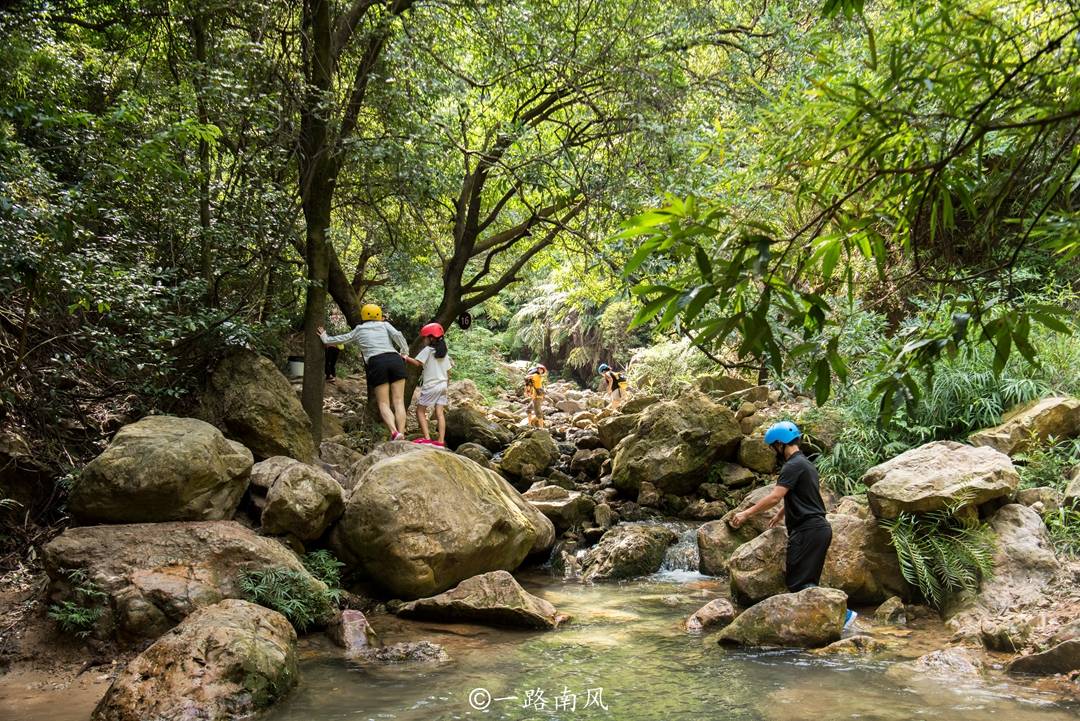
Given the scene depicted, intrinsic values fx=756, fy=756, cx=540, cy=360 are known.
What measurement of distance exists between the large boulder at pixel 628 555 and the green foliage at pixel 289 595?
349cm

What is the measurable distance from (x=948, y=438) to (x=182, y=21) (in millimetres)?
9574

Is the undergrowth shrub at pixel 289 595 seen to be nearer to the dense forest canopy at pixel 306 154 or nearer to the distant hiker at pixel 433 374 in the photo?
the dense forest canopy at pixel 306 154

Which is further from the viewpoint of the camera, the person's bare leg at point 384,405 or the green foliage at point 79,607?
the person's bare leg at point 384,405

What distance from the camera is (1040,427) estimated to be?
783 centimetres

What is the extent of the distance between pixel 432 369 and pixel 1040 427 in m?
6.89

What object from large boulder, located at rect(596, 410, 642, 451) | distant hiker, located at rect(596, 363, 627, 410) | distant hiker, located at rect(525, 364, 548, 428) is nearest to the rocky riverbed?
large boulder, located at rect(596, 410, 642, 451)

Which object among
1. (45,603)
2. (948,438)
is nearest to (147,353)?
(45,603)

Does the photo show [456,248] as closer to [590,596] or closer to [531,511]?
[531,511]

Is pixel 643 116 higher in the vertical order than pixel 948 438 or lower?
higher

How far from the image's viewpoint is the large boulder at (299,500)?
691cm

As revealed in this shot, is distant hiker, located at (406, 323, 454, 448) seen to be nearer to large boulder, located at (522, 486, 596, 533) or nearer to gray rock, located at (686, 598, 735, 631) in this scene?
large boulder, located at (522, 486, 596, 533)

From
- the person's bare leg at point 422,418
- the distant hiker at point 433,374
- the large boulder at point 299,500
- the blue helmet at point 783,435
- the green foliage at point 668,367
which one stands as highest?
the green foliage at point 668,367

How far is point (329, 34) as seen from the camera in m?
8.40

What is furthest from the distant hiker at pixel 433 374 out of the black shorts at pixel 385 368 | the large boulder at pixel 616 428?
the large boulder at pixel 616 428
